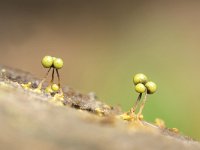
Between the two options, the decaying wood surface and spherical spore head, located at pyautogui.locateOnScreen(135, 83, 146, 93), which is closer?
the decaying wood surface

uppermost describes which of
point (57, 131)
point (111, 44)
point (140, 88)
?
point (111, 44)

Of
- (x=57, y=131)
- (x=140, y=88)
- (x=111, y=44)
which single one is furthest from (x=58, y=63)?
(x=111, y=44)

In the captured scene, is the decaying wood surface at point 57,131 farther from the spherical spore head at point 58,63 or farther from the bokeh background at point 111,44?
the bokeh background at point 111,44

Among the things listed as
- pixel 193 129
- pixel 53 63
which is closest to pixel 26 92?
pixel 53 63

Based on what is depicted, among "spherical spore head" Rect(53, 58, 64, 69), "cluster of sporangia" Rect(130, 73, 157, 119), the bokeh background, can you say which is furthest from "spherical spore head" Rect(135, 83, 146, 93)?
the bokeh background

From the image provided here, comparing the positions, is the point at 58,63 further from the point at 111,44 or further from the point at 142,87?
the point at 111,44

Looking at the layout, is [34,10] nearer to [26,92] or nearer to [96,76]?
[96,76]

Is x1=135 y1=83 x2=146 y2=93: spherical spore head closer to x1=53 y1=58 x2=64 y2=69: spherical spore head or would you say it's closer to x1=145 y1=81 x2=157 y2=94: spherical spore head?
x1=145 y1=81 x2=157 y2=94: spherical spore head

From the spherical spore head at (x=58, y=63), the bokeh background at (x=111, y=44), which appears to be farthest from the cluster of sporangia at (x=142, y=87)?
the bokeh background at (x=111, y=44)
